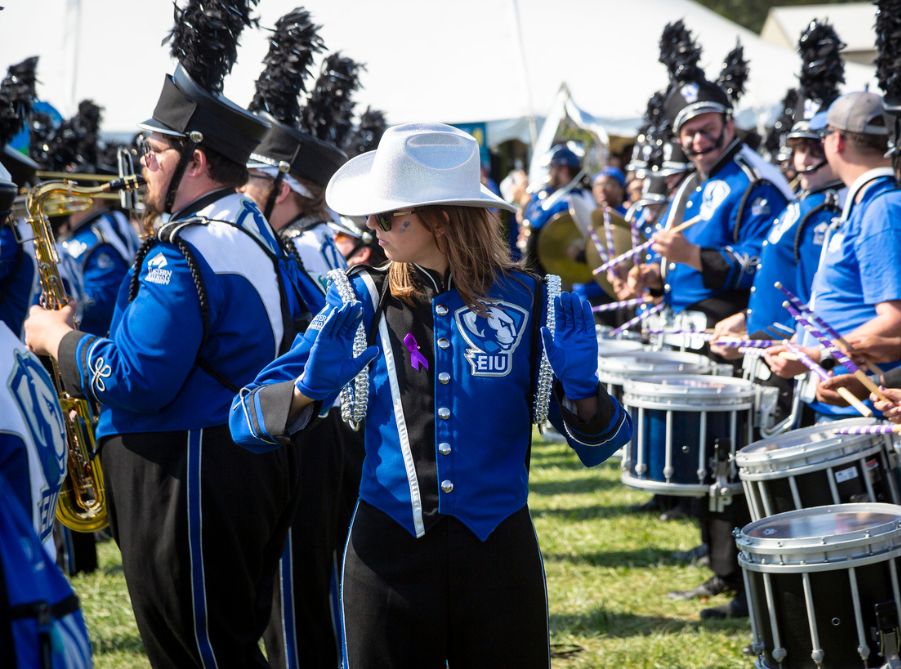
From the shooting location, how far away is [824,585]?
2.79 meters

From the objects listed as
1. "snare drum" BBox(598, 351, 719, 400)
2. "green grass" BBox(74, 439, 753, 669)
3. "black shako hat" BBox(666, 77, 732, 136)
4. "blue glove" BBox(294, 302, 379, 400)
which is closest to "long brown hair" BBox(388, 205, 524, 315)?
"blue glove" BBox(294, 302, 379, 400)

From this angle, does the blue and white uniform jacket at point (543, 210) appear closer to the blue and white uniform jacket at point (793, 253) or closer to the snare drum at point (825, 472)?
the blue and white uniform jacket at point (793, 253)

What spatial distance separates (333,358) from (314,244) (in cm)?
224

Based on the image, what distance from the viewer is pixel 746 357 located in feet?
15.4

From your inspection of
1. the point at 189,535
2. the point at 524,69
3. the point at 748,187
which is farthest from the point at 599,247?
the point at 524,69

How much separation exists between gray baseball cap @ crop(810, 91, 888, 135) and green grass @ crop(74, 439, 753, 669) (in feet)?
7.30

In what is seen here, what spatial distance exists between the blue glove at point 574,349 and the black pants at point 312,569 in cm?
139

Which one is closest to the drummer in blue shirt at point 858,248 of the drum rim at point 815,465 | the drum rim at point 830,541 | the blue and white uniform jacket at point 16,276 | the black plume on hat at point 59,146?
the drum rim at point 815,465

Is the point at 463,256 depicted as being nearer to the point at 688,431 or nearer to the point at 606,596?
the point at 688,431

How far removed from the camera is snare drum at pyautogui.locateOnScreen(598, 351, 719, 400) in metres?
4.85

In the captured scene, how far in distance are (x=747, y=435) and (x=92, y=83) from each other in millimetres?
13984

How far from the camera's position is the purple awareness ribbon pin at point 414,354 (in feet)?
7.22

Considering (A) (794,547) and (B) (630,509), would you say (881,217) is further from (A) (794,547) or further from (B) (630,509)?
(B) (630,509)

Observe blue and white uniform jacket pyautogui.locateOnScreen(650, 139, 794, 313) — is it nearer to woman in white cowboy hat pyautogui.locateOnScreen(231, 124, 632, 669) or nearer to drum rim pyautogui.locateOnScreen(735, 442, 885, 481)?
drum rim pyautogui.locateOnScreen(735, 442, 885, 481)
